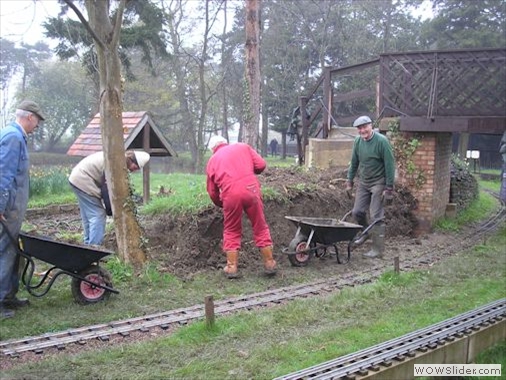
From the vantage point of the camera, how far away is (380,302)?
5.80m

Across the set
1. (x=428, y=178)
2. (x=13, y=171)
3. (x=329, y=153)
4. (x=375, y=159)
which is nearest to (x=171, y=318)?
(x=13, y=171)

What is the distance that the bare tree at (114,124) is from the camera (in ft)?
20.0

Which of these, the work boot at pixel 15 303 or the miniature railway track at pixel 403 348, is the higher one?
the miniature railway track at pixel 403 348

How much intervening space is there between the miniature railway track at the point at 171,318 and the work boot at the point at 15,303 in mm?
837

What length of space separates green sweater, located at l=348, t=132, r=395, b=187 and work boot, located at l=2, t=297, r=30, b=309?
5.06 m

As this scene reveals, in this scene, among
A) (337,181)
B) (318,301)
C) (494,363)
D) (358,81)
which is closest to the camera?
(494,363)

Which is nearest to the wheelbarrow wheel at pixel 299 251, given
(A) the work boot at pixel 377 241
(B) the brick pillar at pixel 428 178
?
(A) the work boot at pixel 377 241

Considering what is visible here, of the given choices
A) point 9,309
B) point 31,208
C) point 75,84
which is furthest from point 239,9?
point 9,309

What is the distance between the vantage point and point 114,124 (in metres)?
6.34

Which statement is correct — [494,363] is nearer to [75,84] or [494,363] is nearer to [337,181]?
[337,181]

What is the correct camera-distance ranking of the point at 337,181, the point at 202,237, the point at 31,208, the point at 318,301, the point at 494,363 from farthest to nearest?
the point at 31,208
the point at 337,181
the point at 202,237
the point at 318,301
the point at 494,363

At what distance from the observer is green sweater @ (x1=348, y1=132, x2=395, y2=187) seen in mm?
7910

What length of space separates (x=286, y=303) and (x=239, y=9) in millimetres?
30284

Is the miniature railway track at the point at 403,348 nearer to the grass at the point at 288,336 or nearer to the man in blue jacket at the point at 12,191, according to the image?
the grass at the point at 288,336
